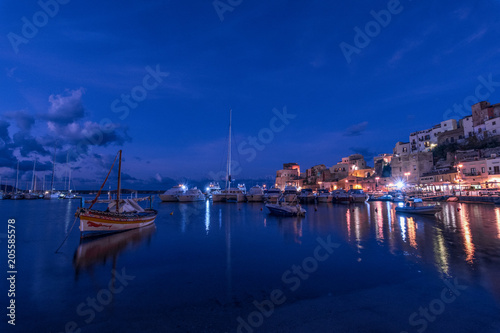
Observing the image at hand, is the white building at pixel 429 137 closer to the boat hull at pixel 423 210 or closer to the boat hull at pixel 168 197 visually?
the boat hull at pixel 423 210

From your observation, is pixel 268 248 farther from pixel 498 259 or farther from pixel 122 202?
pixel 122 202

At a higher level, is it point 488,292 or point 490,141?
point 490,141

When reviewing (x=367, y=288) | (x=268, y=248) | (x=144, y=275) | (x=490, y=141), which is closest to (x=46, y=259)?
(x=144, y=275)

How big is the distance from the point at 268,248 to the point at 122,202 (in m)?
18.4

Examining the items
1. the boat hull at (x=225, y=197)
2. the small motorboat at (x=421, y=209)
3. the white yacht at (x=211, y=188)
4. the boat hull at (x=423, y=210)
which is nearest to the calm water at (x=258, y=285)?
the boat hull at (x=423, y=210)

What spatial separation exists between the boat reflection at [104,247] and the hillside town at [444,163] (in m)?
62.6

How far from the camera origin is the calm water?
649 cm

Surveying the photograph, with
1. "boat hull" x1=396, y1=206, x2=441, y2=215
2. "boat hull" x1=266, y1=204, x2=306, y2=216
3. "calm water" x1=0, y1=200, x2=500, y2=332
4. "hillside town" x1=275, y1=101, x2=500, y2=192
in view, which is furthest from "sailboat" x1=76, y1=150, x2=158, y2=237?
"hillside town" x1=275, y1=101, x2=500, y2=192

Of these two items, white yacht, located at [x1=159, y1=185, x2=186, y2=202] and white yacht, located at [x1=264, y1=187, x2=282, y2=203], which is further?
white yacht, located at [x1=159, y1=185, x2=186, y2=202]

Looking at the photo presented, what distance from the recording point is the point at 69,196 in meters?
110

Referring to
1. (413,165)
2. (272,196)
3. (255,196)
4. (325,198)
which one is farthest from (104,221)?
(413,165)

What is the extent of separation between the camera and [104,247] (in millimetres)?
15641

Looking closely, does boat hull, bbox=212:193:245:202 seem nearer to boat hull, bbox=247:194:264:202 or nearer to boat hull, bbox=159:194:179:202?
boat hull, bbox=247:194:264:202

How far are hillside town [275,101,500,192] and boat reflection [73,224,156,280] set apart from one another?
205ft
